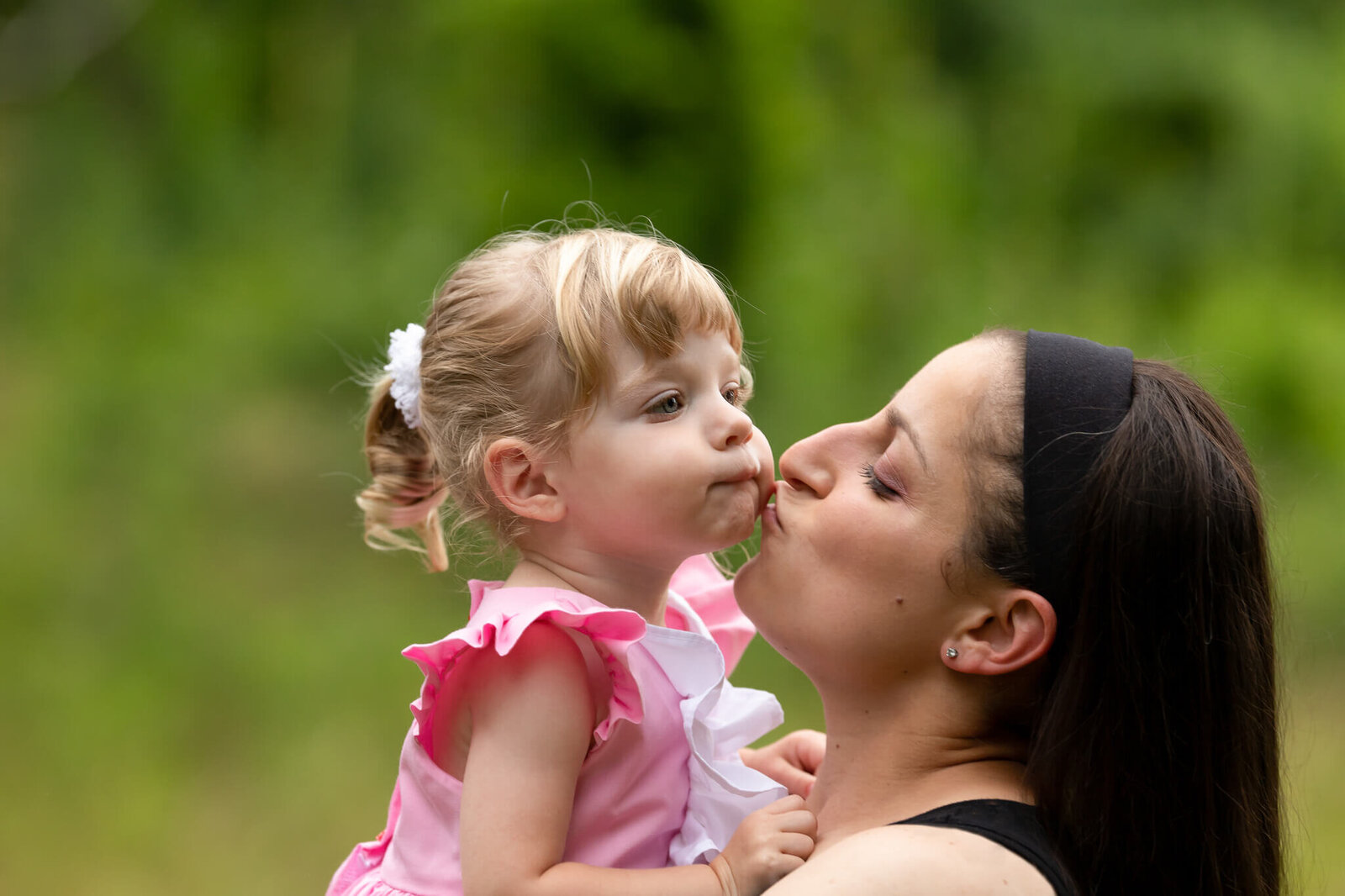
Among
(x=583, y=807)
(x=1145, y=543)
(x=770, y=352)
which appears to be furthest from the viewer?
(x=770, y=352)

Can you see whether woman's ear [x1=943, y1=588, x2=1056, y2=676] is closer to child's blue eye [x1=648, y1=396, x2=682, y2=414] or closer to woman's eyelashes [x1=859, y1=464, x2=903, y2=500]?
woman's eyelashes [x1=859, y1=464, x2=903, y2=500]

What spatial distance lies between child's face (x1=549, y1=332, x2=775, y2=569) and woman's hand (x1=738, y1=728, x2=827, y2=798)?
45cm

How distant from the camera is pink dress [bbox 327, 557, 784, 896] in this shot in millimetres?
1716

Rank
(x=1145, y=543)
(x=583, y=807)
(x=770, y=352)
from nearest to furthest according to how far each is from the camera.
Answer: (x=1145, y=543) → (x=583, y=807) → (x=770, y=352)

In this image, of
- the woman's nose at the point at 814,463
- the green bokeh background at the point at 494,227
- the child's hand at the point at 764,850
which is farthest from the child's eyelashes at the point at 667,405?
the green bokeh background at the point at 494,227

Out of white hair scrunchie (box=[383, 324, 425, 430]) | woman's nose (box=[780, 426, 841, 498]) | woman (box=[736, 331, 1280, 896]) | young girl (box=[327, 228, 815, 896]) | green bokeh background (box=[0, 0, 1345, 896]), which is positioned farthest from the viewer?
green bokeh background (box=[0, 0, 1345, 896])

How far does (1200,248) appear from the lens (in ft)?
17.6

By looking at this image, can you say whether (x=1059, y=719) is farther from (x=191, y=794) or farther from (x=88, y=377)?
(x=88, y=377)

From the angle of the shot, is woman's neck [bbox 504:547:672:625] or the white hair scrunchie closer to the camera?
woman's neck [bbox 504:547:672:625]

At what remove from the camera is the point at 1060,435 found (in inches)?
63.6

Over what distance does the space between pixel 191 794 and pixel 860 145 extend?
340 cm

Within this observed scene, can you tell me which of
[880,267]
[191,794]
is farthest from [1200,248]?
[191,794]

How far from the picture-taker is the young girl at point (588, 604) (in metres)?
1.67

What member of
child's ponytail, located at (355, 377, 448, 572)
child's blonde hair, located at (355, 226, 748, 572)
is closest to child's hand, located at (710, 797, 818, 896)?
child's blonde hair, located at (355, 226, 748, 572)
